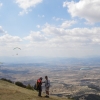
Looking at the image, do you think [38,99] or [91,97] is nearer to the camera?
[38,99]

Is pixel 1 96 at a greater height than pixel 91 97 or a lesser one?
greater

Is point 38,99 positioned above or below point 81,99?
above

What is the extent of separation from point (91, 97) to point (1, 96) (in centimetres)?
8777

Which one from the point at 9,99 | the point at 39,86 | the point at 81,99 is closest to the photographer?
the point at 9,99

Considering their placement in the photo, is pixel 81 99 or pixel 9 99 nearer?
pixel 9 99

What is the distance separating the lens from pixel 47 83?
26703 mm

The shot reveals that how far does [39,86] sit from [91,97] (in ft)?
281

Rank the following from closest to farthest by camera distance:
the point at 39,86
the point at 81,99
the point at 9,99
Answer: the point at 9,99, the point at 39,86, the point at 81,99

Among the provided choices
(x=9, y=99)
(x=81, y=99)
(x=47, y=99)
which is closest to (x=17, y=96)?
(x=9, y=99)

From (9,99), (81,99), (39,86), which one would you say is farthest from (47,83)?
(81,99)

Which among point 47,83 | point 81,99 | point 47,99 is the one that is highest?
point 47,83

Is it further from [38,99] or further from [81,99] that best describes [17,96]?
[81,99]

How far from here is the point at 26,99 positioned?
81.0ft

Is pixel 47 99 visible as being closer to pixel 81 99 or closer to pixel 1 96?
pixel 1 96
